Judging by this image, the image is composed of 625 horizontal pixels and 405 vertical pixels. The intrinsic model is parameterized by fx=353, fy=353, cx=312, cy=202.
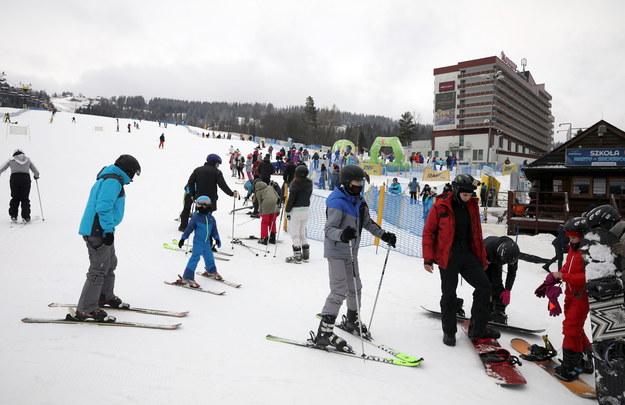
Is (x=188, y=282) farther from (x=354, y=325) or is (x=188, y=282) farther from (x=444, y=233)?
(x=444, y=233)

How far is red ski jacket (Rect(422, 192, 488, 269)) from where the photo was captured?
391 centimetres

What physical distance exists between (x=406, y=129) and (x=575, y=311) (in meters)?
89.9

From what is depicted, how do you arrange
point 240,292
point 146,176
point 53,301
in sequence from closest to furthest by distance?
point 53,301, point 240,292, point 146,176

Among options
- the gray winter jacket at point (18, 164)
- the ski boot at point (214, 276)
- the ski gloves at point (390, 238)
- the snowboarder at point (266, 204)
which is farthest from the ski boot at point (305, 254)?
the gray winter jacket at point (18, 164)

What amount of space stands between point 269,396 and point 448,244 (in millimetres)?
2410

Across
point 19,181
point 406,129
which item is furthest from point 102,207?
point 406,129

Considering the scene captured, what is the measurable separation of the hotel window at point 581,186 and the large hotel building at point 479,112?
44172 mm

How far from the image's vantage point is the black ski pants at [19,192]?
27.8 ft

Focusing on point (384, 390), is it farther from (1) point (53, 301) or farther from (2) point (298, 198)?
(2) point (298, 198)

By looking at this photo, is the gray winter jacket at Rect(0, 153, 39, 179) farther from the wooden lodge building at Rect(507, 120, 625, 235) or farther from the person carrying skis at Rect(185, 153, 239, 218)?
the wooden lodge building at Rect(507, 120, 625, 235)

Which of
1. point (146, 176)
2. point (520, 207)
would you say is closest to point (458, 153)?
point (520, 207)

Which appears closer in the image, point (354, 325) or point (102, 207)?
point (102, 207)

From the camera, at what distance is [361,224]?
4.02 meters

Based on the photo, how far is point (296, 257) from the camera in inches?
291
